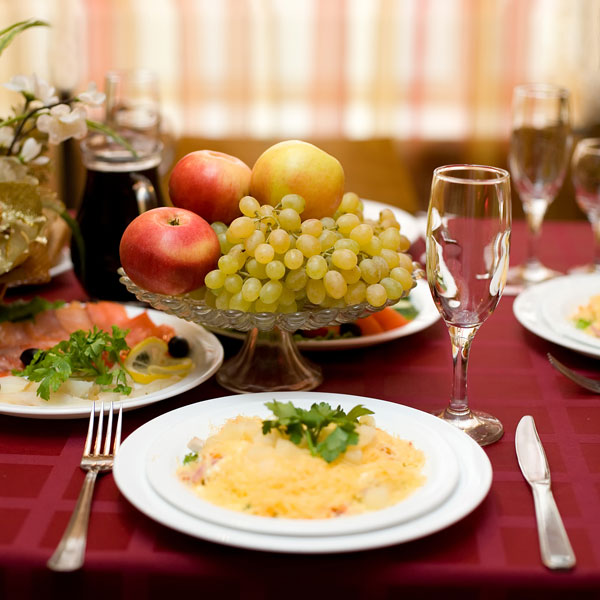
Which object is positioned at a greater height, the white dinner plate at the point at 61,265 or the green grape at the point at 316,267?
the green grape at the point at 316,267

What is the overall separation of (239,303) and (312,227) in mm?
121

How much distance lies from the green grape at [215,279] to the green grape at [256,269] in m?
0.03

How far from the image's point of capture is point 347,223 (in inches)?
41.3

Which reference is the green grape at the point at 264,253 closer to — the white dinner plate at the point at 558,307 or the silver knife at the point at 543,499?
the silver knife at the point at 543,499

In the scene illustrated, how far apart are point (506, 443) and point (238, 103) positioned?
276 centimetres

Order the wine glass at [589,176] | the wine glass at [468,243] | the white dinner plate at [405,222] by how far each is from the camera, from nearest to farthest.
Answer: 1. the wine glass at [468,243]
2. the wine glass at [589,176]
3. the white dinner plate at [405,222]

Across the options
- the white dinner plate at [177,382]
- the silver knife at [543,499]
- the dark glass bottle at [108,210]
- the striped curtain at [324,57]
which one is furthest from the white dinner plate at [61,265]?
the striped curtain at [324,57]

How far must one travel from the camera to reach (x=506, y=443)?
96cm

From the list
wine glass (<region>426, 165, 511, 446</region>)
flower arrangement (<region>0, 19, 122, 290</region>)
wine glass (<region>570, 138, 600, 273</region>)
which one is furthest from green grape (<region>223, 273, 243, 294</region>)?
wine glass (<region>570, 138, 600, 273</region>)

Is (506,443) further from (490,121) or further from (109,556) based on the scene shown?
(490,121)

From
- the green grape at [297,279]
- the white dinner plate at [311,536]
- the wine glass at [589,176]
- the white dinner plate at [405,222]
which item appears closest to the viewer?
the white dinner plate at [311,536]

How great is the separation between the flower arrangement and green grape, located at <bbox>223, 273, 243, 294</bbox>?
32cm

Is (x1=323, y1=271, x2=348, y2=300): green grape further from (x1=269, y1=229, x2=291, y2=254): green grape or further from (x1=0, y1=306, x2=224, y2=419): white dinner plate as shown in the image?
(x1=0, y1=306, x2=224, y2=419): white dinner plate

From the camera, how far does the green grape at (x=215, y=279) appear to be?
3.29 feet
